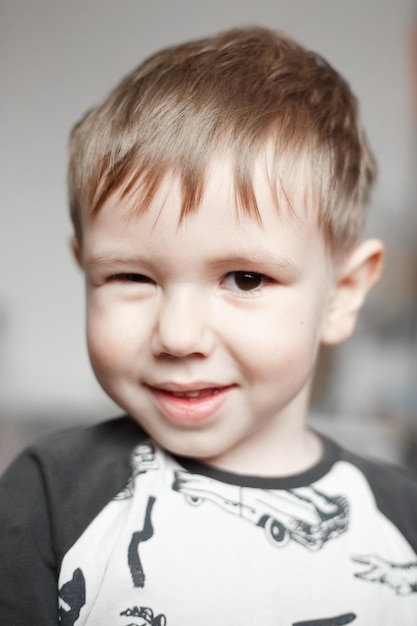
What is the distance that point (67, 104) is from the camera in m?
2.92

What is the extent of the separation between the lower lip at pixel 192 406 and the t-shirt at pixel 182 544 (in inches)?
3.6

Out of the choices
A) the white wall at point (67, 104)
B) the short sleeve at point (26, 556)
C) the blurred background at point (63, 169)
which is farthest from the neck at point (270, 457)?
the white wall at point (67, 104)

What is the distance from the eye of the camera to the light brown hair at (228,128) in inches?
30.1

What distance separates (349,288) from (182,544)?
40 cm

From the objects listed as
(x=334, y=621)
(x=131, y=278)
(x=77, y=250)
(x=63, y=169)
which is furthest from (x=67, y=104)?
(x=334, y=621)

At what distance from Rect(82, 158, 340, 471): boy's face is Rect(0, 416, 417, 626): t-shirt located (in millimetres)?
68

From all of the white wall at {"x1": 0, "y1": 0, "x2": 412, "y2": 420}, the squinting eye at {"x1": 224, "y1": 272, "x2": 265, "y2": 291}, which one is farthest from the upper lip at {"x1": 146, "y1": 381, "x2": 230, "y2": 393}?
the white wall at {"x1": 0, "y1": 0, "x2": 412, "y2": 420}

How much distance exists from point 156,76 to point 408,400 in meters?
1.54

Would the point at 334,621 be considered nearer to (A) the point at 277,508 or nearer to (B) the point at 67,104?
(A) the point at 277,508

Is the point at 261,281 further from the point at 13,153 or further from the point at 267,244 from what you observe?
the point at 13,153

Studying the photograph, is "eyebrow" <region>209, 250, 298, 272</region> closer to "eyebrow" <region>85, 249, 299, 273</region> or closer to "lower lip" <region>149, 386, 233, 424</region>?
"eyebrow" <region>85, 249, 299, 273</region>

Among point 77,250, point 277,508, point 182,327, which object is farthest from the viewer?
point 77,250

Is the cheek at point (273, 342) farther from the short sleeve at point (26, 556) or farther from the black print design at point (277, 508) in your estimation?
the short sleeve at point (26, 556)

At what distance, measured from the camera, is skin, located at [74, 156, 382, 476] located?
752 millimetres
